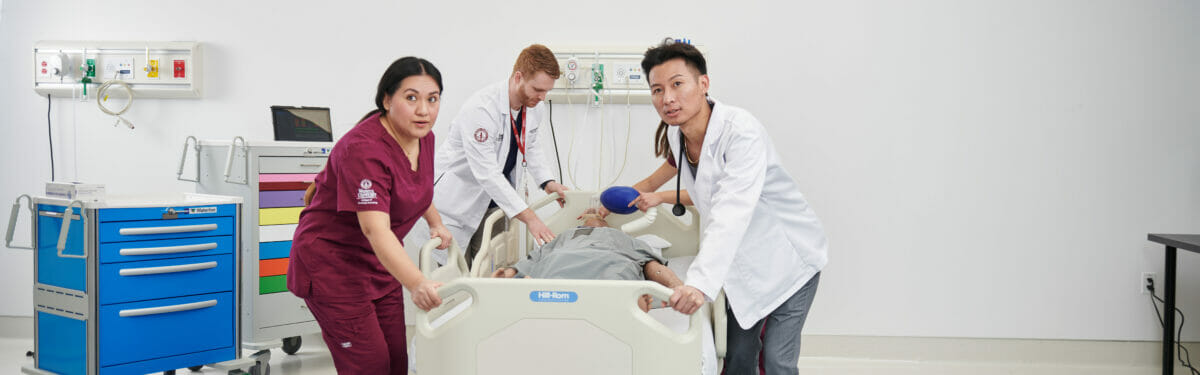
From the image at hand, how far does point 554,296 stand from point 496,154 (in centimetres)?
125

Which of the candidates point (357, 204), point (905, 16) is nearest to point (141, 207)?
point (357, 204)

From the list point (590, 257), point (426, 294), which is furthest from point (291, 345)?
point (426, 294)

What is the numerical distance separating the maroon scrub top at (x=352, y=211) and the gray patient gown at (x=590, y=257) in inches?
19.3

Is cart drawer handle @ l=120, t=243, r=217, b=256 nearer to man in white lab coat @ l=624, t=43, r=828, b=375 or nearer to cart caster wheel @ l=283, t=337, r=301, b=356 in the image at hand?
cart caster wheel @ l=283, t=337, r=301, b=356

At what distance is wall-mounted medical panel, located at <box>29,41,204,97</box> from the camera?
11.4ft

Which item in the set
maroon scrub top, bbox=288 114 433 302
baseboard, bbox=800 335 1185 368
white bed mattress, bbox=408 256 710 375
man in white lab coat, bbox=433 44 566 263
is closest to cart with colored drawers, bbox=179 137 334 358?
man in white lab coat, bbox=433 44 566 263

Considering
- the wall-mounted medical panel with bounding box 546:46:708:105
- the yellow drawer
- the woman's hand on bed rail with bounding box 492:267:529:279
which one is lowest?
the woman's hand on bed rail with bounding box 492:267:529:279

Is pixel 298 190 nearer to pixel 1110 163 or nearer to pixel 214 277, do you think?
pixel 214 277

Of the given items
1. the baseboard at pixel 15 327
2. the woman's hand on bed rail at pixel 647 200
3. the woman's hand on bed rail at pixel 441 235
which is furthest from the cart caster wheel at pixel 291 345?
the woman's hand on bed rail at pixel 647 200

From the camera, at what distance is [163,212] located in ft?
9.00

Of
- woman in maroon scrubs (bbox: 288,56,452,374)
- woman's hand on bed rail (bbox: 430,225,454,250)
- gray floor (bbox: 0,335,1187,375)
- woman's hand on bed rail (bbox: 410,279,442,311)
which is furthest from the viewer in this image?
gray floor (bbox: 0,335,1187,375)

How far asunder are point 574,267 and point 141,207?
1.57 metres

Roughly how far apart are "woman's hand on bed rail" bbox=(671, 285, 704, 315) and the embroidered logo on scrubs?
66 cm

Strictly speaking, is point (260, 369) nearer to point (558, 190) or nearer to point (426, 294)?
point (558, 190)
